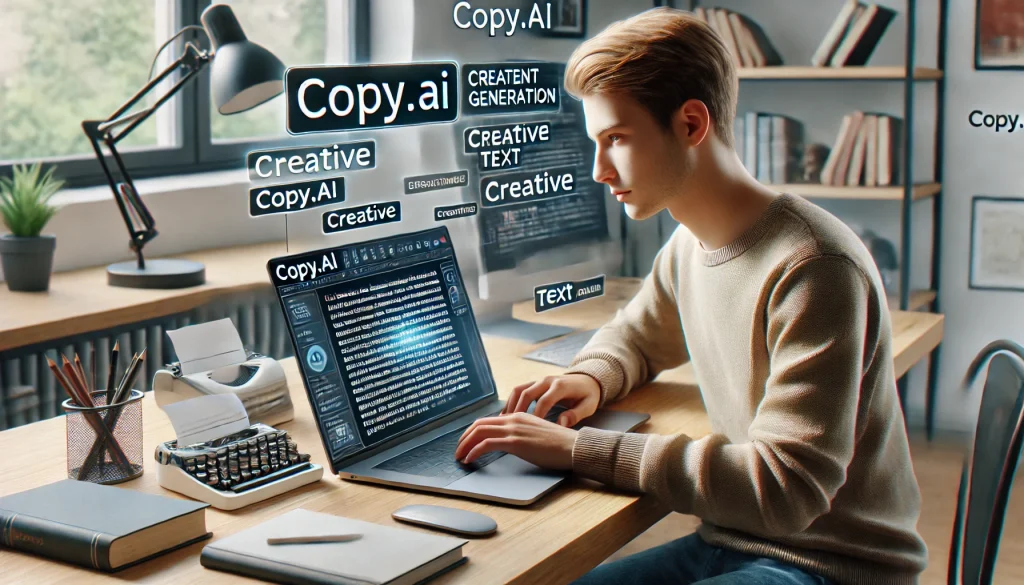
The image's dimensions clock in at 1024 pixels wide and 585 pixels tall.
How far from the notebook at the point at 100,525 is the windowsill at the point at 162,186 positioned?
181cm

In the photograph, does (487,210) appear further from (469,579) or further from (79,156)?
(79,156)

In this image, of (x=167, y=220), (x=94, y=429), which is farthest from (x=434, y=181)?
(x=167, y=220)

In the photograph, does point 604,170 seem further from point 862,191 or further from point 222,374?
point 862,191

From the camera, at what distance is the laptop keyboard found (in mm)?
1317

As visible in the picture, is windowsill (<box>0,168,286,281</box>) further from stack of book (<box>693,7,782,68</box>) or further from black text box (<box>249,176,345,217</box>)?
stack of book (<box>693,7,782,68</box>)

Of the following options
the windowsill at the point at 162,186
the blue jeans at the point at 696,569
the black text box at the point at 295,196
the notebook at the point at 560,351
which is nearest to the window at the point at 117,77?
the windowsill at the point at 162,186

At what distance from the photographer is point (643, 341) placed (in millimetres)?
1729

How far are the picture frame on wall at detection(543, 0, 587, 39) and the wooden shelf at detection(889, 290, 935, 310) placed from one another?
5.73 feet

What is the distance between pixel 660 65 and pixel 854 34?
2594 mm

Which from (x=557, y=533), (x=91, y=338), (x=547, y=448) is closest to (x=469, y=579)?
(x=557, y=533)

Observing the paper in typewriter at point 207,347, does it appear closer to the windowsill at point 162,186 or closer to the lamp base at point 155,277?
the lamp base at point 155,277

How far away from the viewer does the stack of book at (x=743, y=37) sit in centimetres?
382

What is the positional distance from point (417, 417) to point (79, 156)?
6.40 feet

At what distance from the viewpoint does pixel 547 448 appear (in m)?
1.31
